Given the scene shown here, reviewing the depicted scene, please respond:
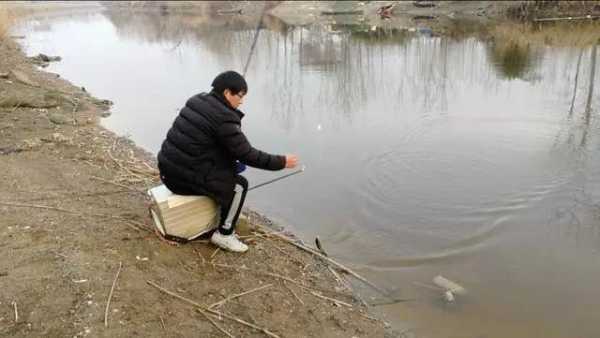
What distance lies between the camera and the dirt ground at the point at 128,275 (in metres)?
3.33

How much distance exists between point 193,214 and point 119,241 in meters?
0.64

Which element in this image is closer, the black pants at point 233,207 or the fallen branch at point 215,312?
Answer: the fallen branch at point 215,312

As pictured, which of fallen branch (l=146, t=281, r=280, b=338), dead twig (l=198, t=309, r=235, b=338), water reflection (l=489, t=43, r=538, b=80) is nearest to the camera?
dead twig (l=198, t=309, r=235, b=338)

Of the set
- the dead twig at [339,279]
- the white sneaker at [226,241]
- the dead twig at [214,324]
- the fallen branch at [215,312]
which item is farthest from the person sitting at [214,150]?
the dead twig at [339,279]

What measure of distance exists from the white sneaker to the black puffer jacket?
0.39 meters

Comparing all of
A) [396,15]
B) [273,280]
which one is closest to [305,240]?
[273,280]

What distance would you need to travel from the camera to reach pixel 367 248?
5.52m

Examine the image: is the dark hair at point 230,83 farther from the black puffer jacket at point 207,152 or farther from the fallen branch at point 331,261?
the fallen branch at point 331,261

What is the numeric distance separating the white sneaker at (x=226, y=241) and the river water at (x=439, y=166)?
123 cm

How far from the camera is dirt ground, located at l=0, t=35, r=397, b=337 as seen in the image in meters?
3.33

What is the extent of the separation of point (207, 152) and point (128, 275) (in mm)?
1062

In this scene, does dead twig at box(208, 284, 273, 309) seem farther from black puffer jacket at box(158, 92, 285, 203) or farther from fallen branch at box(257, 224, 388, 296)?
fallen branch at box(257, 224, 388, 296)

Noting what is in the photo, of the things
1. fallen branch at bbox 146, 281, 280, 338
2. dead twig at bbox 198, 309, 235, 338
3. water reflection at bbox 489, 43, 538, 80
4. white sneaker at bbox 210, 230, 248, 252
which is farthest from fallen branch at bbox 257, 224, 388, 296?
water reflection at bbox 489, 43, 538, 80

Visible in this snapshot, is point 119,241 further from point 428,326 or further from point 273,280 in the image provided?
point 428,326
